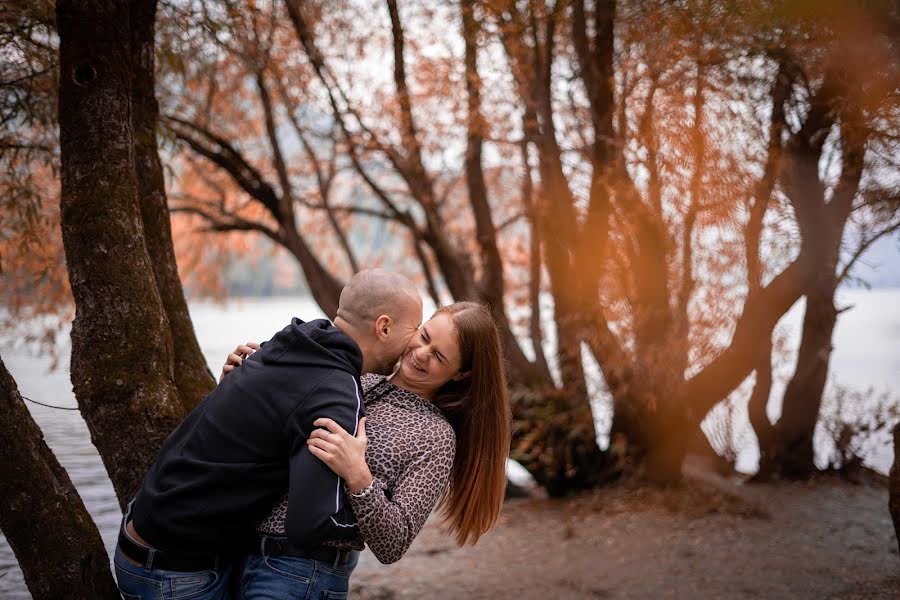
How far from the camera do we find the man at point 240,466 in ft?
6.11

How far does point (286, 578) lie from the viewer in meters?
2.01

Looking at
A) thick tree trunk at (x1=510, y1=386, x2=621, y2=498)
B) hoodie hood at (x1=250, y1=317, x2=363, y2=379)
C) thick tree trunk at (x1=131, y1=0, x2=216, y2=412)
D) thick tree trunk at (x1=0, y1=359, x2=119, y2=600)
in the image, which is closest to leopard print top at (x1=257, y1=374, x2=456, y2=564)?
hoodie hood at (x1=250, y1=317, x2=363, y2=379)

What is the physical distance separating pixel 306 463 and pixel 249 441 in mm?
204

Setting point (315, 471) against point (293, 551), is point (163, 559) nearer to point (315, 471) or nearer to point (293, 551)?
point (293, 551)

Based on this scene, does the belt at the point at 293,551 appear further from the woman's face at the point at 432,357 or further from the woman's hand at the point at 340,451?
the woman's face at the point at 432,357

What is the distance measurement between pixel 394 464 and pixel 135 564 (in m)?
0.73

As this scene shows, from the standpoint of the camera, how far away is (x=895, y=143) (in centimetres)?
550

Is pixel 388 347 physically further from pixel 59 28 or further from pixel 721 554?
pixel 721 554

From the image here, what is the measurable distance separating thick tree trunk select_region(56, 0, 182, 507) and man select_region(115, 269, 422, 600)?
598 millimetres

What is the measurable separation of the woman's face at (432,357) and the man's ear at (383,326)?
4.2 inches

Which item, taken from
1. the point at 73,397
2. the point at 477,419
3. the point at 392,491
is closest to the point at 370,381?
the point at 477,419

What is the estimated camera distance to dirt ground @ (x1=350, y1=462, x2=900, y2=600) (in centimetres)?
634

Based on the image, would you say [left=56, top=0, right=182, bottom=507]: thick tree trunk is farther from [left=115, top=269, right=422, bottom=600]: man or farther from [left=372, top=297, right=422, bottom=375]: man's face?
[left=372, top=297, right=422, bottom=375]: man's face

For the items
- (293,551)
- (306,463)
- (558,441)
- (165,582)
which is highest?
(306,463)
